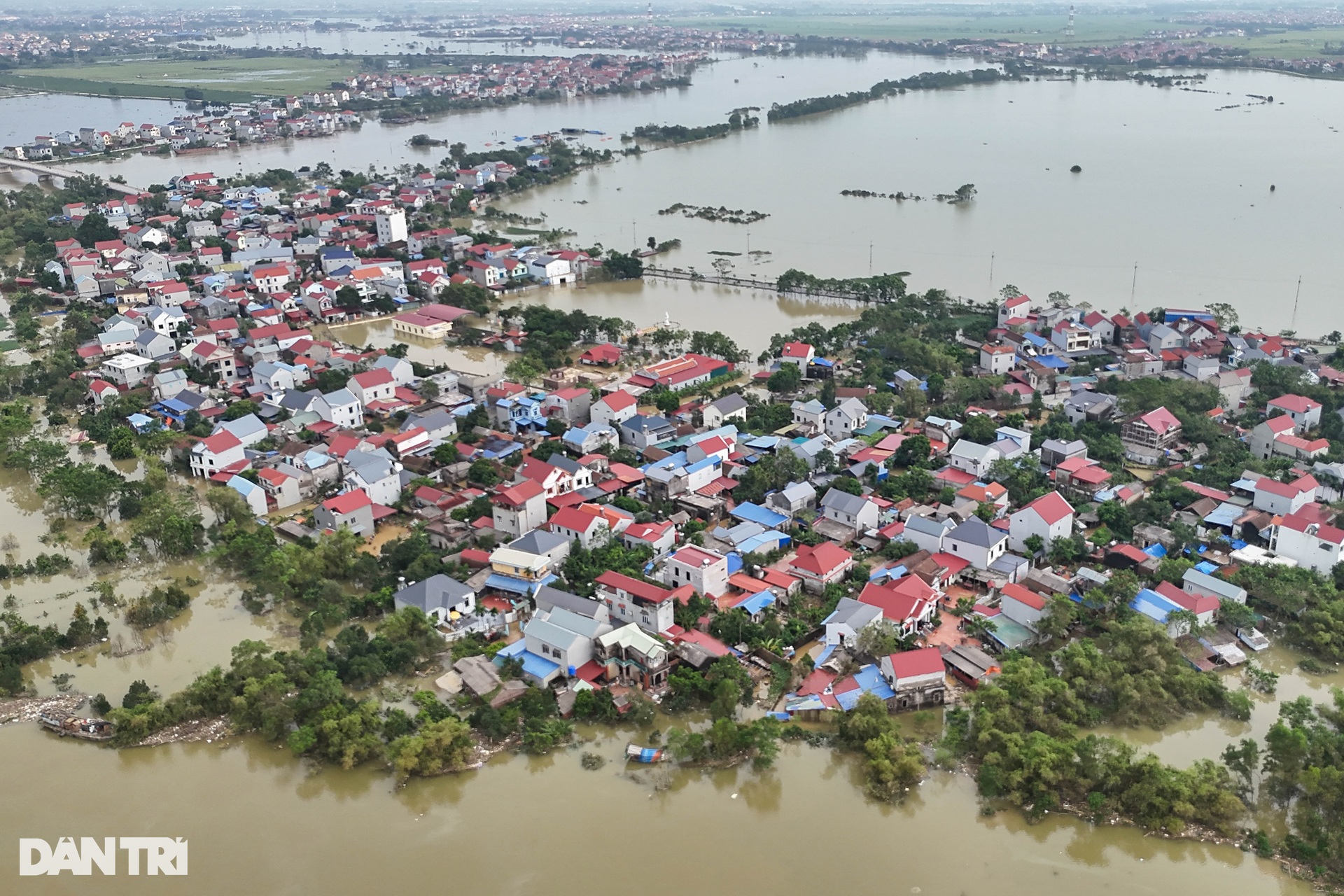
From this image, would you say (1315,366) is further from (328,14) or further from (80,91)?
(328,14)

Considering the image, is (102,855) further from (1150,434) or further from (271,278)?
(271,278)

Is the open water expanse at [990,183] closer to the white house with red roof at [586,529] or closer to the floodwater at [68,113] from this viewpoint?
the floodwater at [68,113]

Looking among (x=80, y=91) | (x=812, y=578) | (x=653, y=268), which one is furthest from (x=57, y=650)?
(x=80, y=91)

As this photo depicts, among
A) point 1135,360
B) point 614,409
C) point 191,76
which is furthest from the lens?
point 191,76

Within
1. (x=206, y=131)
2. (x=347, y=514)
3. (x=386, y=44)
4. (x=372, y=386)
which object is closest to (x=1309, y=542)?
(x=347, y=514)

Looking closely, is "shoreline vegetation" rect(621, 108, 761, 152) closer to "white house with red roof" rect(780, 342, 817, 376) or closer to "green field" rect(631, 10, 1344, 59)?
"white house with red roof" rect(780, 342, 817, 376)

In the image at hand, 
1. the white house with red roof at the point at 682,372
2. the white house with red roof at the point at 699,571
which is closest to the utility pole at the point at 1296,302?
the white house with red roof at the point at 682,372
